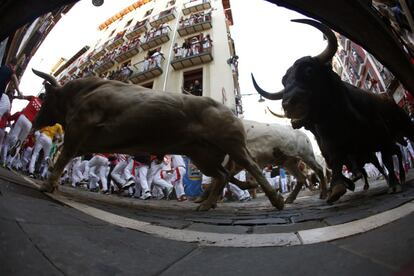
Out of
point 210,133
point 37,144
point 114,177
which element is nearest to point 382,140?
point 210,133

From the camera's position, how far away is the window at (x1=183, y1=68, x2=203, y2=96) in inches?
590

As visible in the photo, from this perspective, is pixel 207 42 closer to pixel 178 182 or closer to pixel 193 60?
pixel 193 60

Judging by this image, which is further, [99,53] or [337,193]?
[99,53]

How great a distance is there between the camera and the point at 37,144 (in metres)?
7.17

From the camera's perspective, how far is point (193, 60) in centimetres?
1617

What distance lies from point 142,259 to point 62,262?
0.28 metres

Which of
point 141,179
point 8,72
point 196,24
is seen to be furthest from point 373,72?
point 196,24

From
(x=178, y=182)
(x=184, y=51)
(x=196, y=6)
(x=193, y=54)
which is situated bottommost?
(x=178, y=182)

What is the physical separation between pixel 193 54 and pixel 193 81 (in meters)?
1.69

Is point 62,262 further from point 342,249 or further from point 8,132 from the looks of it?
point 8,132

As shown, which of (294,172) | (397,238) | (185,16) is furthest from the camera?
(185,16)

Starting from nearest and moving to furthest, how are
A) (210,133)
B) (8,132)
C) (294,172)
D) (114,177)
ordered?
(210,133), (8,132), (294,172), (114,177)

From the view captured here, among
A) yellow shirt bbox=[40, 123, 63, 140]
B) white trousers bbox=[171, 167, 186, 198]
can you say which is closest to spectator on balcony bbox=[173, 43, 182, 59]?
white trousers bbox=[171, 167, 186, 198]

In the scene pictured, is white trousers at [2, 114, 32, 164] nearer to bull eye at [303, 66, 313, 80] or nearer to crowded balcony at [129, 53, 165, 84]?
bull eye at [303, 66, 313, 80]
